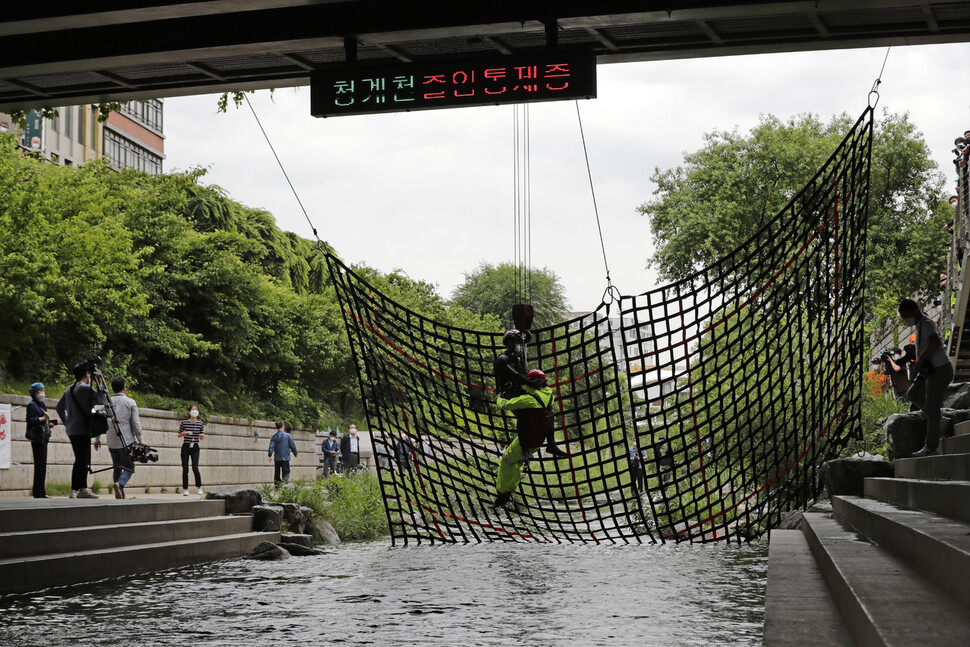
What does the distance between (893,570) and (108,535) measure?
21.0 feet

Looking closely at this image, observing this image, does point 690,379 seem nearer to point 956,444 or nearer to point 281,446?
point 956,444

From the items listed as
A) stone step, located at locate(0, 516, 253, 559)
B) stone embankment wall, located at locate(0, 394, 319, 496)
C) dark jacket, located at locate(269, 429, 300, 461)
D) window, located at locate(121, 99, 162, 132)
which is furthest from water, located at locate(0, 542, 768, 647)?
window, located at locate(121, 99, 162, 132)

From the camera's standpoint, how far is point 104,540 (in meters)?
8.75

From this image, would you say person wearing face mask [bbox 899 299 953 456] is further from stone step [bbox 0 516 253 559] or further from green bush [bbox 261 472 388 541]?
green bush [bbox 261 472 388 541]

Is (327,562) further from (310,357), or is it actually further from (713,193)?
(713,193)

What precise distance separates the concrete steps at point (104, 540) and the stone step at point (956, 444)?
18.5ft

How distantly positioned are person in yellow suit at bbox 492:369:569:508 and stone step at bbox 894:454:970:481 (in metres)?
2.65

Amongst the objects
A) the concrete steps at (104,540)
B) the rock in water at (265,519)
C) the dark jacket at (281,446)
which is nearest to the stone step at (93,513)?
the concrete steps at (104,540)

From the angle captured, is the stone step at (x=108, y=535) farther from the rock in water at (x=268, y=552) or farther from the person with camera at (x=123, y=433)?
the person with camera at (x=123, y=433)

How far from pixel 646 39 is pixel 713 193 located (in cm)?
2592

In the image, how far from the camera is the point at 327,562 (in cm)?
962

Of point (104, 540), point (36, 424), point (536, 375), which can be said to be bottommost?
point (104, 540)

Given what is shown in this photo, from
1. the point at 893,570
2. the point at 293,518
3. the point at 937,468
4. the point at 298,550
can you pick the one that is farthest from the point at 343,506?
the point at 893,570

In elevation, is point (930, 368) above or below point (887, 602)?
above
